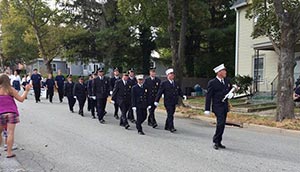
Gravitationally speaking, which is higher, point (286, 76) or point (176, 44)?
point (176, 44)

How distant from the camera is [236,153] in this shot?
23.1 feet

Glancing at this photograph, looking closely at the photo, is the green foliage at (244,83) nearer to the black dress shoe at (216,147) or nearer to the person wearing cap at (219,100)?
the person wearing cap at (219,100)

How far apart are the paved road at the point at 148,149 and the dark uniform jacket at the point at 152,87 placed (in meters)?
0.98

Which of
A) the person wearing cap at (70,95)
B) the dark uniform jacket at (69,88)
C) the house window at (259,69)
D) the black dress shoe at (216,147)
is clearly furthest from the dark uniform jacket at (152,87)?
the house window at (259,69)

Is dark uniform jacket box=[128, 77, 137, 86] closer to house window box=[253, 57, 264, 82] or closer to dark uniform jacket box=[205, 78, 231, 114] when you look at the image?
dark uniform jacket box=[205, 78, 231, 114]

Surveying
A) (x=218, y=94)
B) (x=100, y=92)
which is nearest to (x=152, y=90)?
(x=100, y=92)

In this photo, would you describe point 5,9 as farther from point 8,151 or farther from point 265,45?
point 8,151

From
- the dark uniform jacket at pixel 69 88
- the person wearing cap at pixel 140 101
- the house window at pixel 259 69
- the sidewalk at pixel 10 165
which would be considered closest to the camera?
the sidewalk at pixel 10 165

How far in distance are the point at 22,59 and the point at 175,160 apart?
52534mm

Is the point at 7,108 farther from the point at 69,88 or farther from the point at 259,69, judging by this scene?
A: the point at 259,69

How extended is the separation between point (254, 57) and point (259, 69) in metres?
0.83

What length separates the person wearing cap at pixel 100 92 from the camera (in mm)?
11465

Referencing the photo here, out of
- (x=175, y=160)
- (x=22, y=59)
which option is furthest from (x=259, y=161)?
(x=22, y=59)

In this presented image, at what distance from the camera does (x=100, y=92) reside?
11719 millimetres
